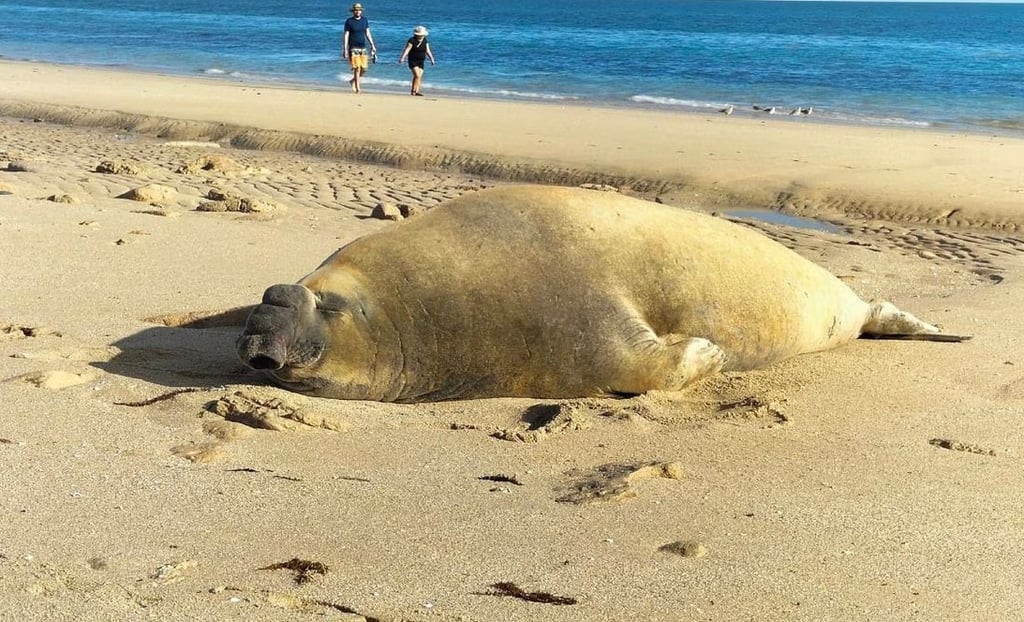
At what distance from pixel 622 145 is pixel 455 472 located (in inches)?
409

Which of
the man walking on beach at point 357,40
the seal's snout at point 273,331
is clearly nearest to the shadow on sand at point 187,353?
the seal's snout at point 273,331

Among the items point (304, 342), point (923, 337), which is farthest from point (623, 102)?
point (304, 342)

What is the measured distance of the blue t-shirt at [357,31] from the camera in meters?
20.0

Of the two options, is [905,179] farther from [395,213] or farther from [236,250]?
[236,250]

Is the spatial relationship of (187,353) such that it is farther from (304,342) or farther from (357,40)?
(357,40)

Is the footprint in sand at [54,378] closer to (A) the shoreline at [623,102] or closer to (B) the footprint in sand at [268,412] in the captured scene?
(B) the footprint in sand at [268,412]

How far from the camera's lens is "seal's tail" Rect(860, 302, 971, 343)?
18.7 feet

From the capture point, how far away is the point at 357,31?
2017 cm

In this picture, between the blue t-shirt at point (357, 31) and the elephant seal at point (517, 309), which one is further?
the blue t-shirt at point (357, 31)

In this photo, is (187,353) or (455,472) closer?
(455,472)

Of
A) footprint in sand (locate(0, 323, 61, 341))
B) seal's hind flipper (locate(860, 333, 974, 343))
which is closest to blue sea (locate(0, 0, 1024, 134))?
seal's hind flipper (locate(860, 333, 974, 343))

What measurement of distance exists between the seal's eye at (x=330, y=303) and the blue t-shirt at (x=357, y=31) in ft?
54.1

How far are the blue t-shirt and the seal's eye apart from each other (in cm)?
1649

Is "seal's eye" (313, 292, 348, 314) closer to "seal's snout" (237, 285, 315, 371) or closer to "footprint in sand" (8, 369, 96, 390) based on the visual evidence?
"seal's snout" (237, 285, 315, 371)
